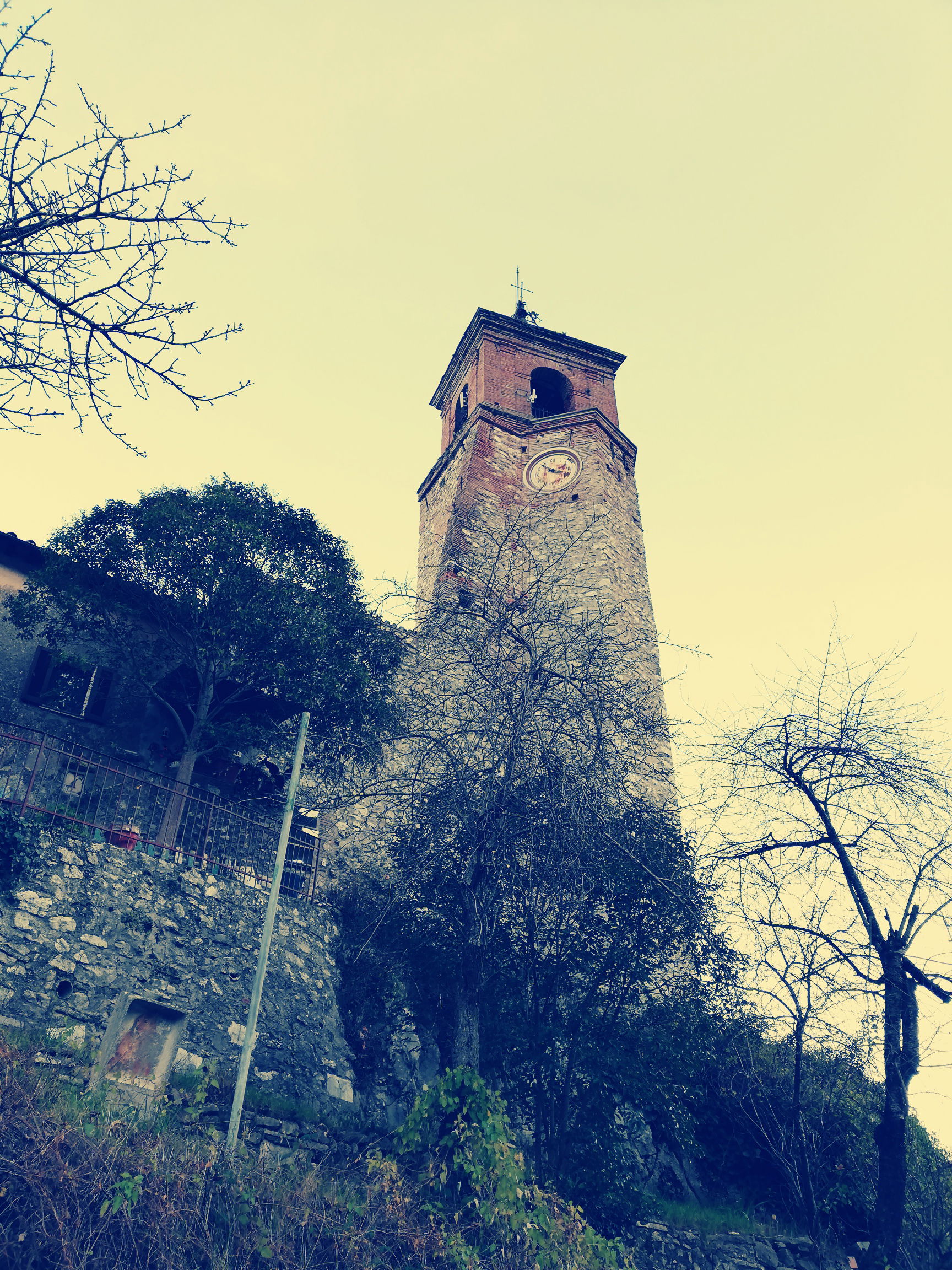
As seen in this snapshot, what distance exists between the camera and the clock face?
19.2m

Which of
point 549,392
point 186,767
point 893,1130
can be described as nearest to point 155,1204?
point 893,1130

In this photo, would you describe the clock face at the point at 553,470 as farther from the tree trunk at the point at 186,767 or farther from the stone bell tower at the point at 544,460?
the tree trunk at the point at 186,767

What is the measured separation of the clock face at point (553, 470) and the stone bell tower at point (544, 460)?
3 centimetres

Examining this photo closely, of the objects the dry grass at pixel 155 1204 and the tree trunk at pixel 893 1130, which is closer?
the dry grass at pixel 155 1204

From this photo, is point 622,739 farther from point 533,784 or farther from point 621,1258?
point 621,1258

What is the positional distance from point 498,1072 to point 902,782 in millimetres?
4798

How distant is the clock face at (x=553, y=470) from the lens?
19250mm

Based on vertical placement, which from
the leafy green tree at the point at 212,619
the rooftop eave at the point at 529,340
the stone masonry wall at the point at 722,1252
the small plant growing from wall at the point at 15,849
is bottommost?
the stone masonry wall at the point at 722,1252

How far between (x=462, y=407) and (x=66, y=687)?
1370cm

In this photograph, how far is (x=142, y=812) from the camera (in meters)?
9.91

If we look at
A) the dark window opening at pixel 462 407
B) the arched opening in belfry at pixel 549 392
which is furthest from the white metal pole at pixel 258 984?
the arched opening in belfry at pixel 549 392

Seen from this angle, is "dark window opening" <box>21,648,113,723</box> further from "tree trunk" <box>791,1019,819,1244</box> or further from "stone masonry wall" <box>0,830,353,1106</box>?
"tree trunk" <box>791,1019,819,1244</box>

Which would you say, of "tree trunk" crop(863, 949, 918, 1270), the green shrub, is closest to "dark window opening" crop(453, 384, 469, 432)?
"tree trunk" crop(863, 949, 918, 1270)

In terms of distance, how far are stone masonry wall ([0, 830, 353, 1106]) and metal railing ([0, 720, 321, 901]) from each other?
340mm
